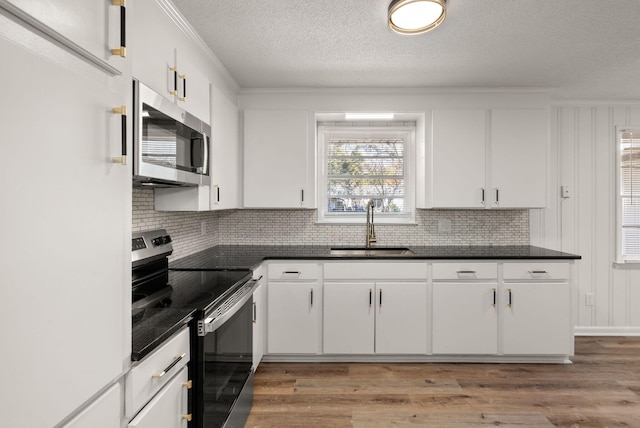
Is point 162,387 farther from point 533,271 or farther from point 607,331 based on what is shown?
point 607,331

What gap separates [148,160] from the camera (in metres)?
1.52

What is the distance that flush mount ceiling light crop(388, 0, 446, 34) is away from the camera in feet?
6.09

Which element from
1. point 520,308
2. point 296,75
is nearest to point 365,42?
point 296,75

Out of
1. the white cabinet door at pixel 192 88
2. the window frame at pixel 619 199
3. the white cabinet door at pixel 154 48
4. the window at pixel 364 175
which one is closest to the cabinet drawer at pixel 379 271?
the window at pixel 364 175

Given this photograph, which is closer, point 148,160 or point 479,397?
point 148,160

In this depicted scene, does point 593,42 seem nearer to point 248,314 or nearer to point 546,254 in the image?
point 546,254

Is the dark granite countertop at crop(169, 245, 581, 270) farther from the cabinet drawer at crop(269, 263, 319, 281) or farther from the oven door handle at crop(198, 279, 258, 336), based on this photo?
the oven door handle at crop(198, 279, 258, 336)

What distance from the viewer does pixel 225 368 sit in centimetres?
177

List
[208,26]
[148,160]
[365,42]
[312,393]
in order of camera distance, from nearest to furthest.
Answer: [148,160], [208,26], [365,42], [312,393]

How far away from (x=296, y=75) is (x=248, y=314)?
1.89 m

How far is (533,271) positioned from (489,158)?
101 cm

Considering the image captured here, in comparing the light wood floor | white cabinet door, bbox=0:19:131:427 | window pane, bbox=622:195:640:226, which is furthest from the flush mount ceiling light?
window pane, bbox=622:195:640:226

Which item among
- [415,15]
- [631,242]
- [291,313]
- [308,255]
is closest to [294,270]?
[308,255]

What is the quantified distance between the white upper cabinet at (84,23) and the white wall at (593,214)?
3.82 m
